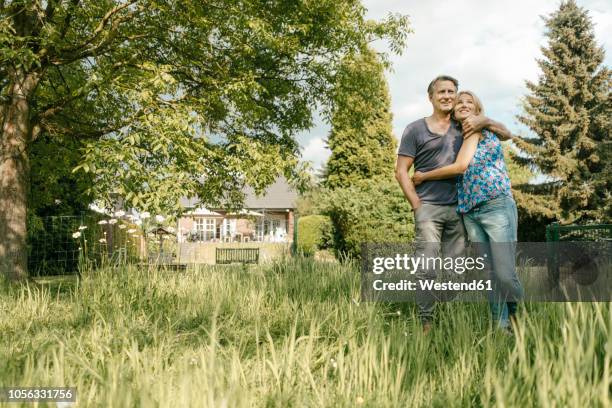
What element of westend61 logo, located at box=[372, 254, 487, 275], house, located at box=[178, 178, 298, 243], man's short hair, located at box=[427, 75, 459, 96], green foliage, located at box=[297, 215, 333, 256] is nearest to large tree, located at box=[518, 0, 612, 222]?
green foliage, located at box=[297, 215, 333, 256]

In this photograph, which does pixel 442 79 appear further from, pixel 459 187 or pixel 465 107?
pixel 459 187

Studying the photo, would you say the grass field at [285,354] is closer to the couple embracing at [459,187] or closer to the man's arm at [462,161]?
the couple embracing at [459,187]

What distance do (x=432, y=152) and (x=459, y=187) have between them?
324 mm

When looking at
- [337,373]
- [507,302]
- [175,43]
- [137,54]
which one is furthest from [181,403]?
[175,43]

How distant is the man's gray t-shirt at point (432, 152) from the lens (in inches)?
145

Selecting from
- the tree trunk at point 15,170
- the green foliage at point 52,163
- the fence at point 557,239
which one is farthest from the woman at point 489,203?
the tree trunk at point 15,170

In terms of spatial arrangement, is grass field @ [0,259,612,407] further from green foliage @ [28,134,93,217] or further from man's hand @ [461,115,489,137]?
green foliage @ [28,134,93,217]

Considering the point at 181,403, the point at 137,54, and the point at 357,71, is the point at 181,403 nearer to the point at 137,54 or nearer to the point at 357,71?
the point at 137,54

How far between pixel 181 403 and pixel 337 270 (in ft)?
14.2

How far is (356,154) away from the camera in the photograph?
23016 millimetres

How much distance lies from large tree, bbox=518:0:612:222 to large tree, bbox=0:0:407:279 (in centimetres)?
1326

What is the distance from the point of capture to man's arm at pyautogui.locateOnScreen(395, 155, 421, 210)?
146 inches

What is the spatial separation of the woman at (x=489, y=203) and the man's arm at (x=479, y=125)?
4 centimetres

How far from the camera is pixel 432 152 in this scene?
147 inches
